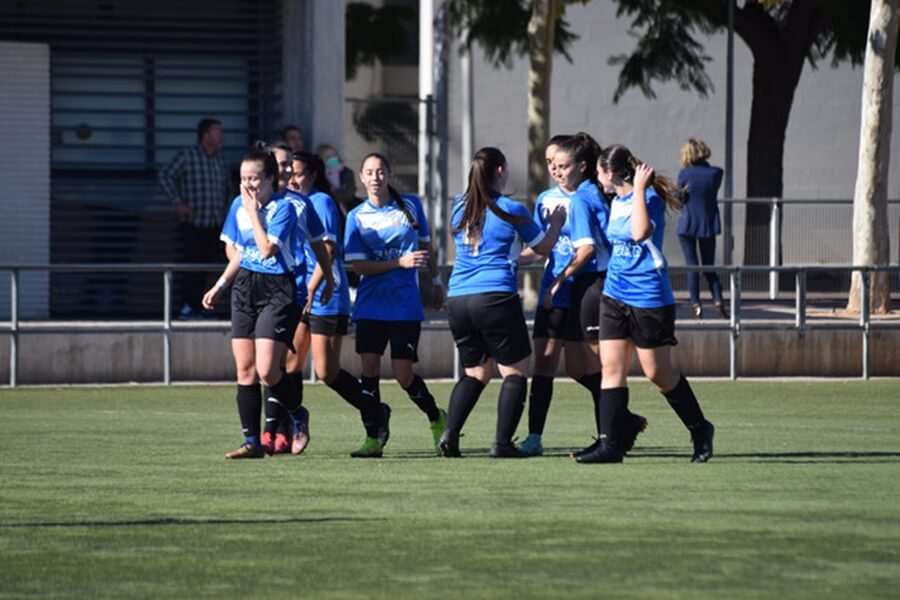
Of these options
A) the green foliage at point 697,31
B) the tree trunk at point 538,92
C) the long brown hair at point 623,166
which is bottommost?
the long brown hair at point 623,166

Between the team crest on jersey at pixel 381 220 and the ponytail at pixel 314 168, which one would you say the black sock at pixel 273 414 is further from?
the ponytail at pixel 314 168

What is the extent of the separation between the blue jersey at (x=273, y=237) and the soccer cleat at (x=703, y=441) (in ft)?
7.99

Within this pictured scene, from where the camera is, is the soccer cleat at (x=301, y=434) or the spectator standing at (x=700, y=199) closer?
the soccer cleat at (x=301, y=434)

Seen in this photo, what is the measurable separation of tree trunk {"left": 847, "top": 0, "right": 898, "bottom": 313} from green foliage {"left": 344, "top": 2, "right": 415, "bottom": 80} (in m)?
13.3

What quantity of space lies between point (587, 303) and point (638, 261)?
0.92 meters

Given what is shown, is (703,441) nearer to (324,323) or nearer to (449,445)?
(449,445)

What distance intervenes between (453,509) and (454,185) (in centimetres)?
3022

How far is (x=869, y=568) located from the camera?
713cm

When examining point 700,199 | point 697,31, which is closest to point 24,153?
point 700,199

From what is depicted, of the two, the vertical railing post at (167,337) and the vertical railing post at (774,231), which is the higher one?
the vertical railing post at (774,231)

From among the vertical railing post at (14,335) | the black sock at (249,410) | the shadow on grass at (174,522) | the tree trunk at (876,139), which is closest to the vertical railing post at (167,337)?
the vertical railing post at (14,335)

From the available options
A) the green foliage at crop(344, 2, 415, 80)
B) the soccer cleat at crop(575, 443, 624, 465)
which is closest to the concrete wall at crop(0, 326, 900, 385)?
the soccer cleat at crop(575, 443, 624, 465)

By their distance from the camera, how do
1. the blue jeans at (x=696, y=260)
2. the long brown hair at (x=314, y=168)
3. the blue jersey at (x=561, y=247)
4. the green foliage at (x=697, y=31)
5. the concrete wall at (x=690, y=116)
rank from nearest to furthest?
the blue jersey at (x=561, y=247) < the long brown hair at (x=314, y=168) < the blue jeans at (x=696, y=260) < the green foliage at (x=697, y=31) < the concrete wall at (x=690, y=116)

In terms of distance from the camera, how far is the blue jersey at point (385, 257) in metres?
11.6
